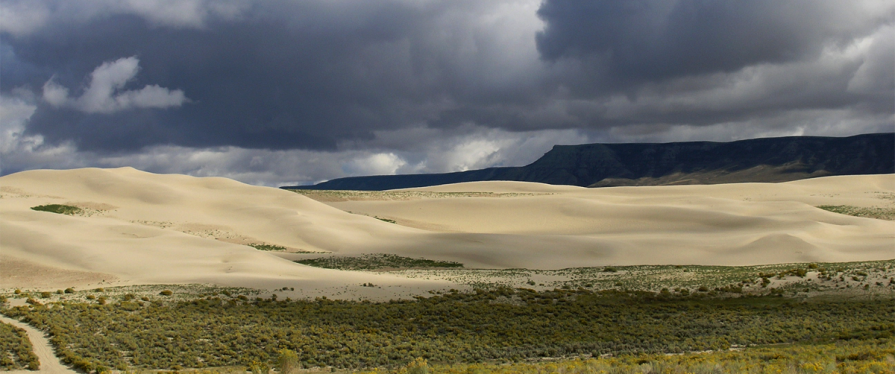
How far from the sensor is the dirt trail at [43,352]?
685 inches

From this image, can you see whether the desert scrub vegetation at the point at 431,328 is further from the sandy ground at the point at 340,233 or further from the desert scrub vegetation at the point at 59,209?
the desert scrub vegetation at the point at 59,209

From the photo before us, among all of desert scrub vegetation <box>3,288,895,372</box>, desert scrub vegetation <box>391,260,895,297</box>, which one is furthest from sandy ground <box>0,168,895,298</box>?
desert scrub vegetation <box>3,288,895,372</box>

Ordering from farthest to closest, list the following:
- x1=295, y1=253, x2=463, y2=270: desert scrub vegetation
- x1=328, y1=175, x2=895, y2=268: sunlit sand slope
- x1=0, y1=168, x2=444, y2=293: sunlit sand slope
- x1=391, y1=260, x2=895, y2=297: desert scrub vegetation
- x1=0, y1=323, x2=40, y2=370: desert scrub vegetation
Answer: x1=328, y1=175, x2=895, y2=268: sunlit sand slope → x1=295, y1=253, x2=463, y2=270: desert scrub vegetation → x1=0, y1=168, x2=444, y2=293: sunlit sand slope → x1=391, y1=260, x2=895, y2=297: desert scrub vegetation → x1=0, y1=323, x2=40, y2=370: desert scrub vegetation

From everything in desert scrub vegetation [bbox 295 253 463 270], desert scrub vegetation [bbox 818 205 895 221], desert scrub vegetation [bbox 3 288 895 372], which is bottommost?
desert scrub vegetation [bbox 3 288 895 372]

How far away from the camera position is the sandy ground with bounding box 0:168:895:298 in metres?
35.3

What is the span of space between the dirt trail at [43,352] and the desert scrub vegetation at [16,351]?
20 cm

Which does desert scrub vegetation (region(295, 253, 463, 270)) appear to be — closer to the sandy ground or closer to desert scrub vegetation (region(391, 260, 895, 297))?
the sandy ground

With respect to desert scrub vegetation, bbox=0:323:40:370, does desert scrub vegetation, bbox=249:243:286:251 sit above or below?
above

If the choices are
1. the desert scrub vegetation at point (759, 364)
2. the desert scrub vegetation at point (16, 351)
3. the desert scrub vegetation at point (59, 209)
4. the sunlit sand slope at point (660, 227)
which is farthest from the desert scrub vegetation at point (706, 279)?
the desert scrub vegetation at point (59, 209)

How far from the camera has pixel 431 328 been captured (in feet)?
74.9

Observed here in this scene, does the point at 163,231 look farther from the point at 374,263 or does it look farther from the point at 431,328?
the point at 431,328

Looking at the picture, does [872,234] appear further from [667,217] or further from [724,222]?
[667,217]

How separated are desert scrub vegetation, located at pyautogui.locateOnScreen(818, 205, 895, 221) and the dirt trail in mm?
80183

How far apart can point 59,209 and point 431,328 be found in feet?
164
